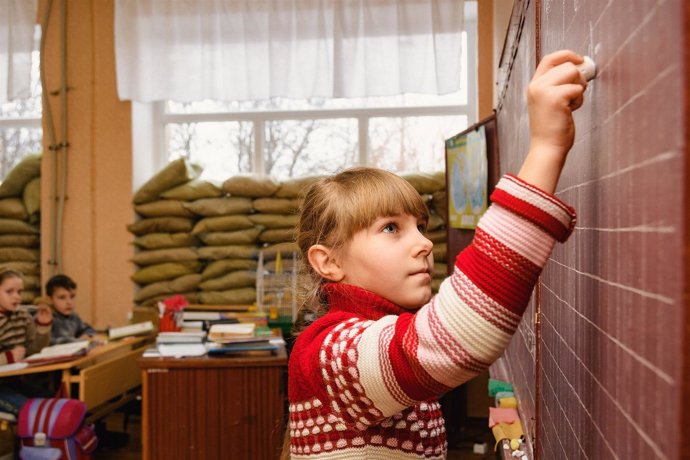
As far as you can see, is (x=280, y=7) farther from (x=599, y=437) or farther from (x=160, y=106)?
(x=599, y=437)

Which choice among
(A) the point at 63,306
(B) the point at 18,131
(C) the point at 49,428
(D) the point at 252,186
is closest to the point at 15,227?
(B) the point at 18,131

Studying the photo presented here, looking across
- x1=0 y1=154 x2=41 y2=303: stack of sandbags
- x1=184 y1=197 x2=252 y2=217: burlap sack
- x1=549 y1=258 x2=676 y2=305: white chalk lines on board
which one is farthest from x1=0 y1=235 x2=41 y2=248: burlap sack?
x1=549 y1=258 x2=676 y2=305: white chalk lines on board

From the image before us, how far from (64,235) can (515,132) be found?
161 inches

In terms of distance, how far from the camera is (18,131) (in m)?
5.77

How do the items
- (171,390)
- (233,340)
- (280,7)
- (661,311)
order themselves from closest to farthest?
(661,311) → (171,390) → (233,340) → (280,7)

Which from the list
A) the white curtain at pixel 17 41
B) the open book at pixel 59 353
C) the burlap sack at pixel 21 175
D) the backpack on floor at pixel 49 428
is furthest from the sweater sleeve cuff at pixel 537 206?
the burlap sack at pixel 21 175

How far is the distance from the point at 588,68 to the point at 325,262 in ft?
1.63

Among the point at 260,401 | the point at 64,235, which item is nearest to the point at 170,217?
the point at 64,235

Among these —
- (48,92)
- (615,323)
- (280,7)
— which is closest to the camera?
(615,323)

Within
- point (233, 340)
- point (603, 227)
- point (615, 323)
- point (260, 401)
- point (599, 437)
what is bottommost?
point (260, 401)

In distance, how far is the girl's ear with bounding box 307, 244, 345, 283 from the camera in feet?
3.57

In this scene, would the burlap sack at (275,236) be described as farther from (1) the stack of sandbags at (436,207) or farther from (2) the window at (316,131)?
(1) the stack of sandbags at (436,207)

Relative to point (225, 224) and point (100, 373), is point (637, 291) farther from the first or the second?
point (225, 224)

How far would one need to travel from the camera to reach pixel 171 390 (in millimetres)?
3357
